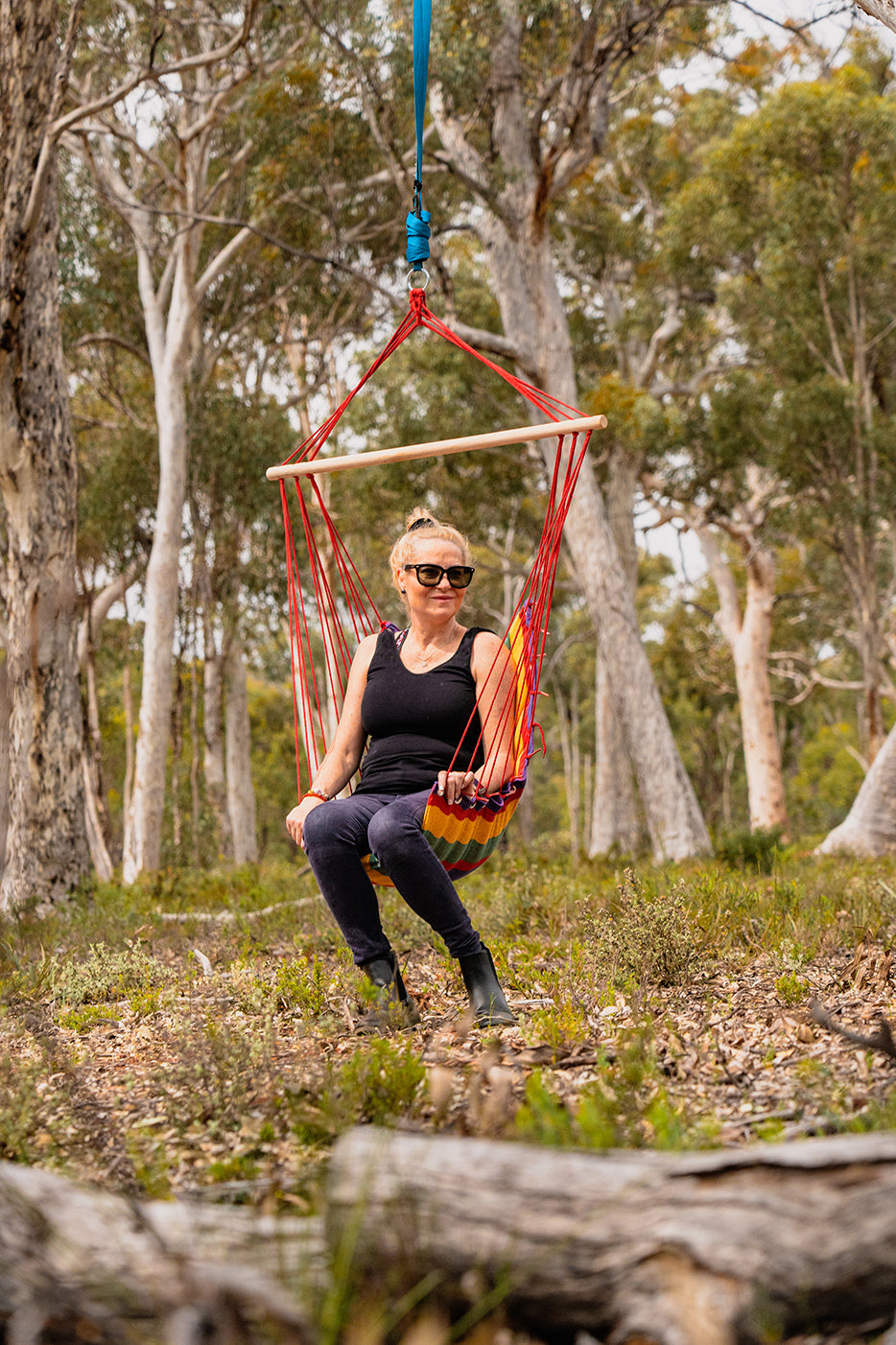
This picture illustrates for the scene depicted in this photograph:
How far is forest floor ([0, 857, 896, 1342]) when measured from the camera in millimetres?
1754

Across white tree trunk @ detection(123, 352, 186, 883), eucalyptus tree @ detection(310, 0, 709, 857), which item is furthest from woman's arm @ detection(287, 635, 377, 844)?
white tree trunk @ detection(123, 352, 186, 883)

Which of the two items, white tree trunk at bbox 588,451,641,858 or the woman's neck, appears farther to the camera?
white tree trunk at bbox 588,451,641,858

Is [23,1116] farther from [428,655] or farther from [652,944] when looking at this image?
[652,944]

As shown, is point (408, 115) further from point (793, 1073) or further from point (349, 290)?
point (793, 1073)

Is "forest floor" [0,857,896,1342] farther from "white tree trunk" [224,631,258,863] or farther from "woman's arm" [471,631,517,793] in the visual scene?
"white tree trunk" [224,631,258,863]

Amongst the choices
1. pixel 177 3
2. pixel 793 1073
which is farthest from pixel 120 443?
pixel 793 1073

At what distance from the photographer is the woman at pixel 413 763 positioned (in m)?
2.59

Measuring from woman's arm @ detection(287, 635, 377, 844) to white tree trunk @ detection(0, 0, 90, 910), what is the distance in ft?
10.4

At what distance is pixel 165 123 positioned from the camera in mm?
11359

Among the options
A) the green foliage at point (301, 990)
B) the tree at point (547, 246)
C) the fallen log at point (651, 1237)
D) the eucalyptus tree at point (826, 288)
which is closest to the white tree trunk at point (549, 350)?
the tree at point (547, 246)

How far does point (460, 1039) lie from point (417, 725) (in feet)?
2.71

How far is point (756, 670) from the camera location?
49.5 feet

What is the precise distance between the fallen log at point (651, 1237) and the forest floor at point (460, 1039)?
0.10m

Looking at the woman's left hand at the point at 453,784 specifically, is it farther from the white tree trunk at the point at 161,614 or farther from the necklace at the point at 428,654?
the white tree trunk at the point at 161,614
